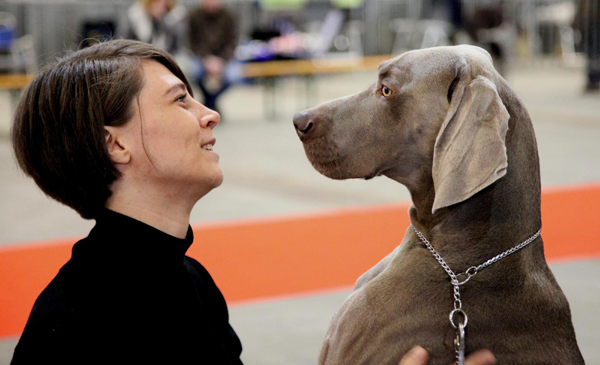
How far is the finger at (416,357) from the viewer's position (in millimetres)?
1615

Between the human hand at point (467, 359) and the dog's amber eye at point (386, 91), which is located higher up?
the dog's amber eye at point (386, 91)

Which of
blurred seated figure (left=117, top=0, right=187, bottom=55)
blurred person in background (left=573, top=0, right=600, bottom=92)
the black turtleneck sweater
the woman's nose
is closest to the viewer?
the black turtleneck sweater

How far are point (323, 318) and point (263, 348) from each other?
36 centimetres

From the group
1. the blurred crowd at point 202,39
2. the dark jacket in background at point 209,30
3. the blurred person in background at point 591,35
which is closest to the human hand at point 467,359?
the blurred crowd at point 202,39

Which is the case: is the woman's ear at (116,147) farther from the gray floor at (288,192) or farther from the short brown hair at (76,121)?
the gray floor at (288,192)

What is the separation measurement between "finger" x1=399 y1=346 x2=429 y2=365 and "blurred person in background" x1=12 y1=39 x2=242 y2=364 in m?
0.46

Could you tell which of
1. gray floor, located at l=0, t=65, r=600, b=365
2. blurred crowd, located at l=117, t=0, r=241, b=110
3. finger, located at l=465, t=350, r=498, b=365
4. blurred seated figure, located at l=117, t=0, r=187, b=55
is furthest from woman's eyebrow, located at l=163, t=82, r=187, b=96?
blurred crowd, located at l=117, t=0, r=241, b=110

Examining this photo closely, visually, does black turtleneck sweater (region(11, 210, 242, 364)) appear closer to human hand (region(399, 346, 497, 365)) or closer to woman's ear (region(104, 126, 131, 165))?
woman's ear (region(104, 126, 131, 165))

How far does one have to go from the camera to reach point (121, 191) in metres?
1.70

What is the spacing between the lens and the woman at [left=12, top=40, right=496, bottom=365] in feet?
5.01

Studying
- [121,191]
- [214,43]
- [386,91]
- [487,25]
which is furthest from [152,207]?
[487,25]


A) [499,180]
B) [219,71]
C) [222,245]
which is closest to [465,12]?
[219,71]

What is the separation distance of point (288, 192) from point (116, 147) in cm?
394

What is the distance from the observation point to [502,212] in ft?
5.54
